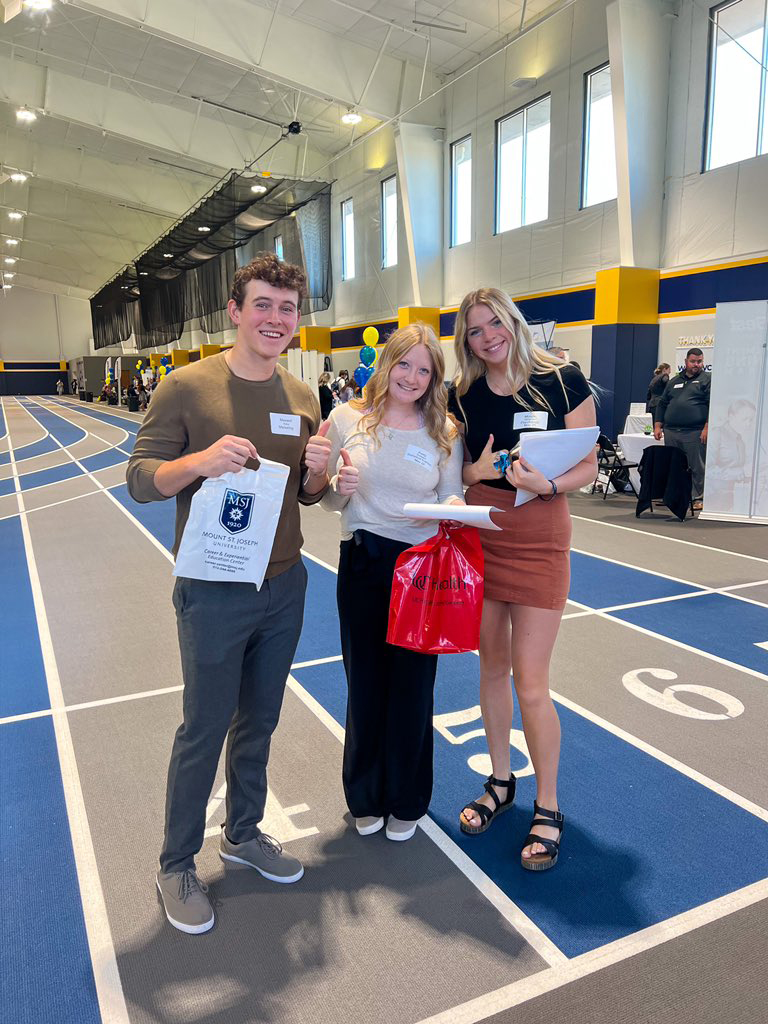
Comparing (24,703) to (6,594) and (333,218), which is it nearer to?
(6,594)

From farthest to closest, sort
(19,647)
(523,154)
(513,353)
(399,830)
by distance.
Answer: (523,154)
(19,647)
(399,830)
(513,353)

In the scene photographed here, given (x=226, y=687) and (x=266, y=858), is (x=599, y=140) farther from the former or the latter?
(x=266, y=858)

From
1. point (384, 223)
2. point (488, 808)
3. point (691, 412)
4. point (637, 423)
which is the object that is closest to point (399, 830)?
point (488, 808)

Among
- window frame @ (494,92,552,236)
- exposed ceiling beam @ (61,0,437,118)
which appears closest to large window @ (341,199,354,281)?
exposed ceiling beam @ (61,0,437,118)

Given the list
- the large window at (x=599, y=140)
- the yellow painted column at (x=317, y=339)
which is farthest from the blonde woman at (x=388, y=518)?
the yellow painted column at (x=317, y=339)

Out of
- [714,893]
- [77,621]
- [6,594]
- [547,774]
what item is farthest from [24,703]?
[714,893]

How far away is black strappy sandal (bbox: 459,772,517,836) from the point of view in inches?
101

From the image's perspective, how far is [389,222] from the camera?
1873 cm

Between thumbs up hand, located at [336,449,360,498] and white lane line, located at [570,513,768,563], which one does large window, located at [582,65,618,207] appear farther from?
thumbs up hand, located at [336,449,360,498]

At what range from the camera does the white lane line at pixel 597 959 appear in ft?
6.00

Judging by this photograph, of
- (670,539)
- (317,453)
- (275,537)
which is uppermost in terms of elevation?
(317,453)

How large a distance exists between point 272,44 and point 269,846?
48.9 feet

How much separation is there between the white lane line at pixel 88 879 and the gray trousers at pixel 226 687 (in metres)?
0.25

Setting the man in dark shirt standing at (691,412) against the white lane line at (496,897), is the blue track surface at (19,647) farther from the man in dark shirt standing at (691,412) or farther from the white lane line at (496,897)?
the man in dark shirt standing at (691,412)
